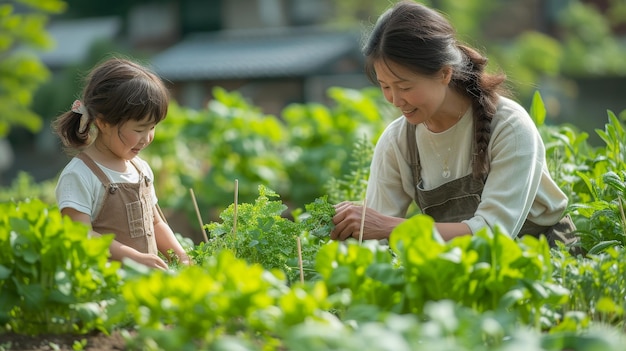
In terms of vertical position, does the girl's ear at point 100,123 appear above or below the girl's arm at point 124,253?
above

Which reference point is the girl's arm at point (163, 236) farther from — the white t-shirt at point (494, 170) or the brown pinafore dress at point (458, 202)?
the brown pinafore dress at point (458, 202)

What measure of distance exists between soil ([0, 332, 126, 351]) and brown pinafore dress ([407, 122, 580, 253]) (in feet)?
4.80

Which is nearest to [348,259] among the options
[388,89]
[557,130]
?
[388,89]

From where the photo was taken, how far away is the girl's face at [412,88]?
3068mm

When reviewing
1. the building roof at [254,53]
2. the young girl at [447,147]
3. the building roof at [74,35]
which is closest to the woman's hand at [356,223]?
the young girl at [447,147]

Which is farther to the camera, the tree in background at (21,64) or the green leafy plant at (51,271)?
the tree in background at (21,64)

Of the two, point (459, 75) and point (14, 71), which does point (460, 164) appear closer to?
point (459, 75)

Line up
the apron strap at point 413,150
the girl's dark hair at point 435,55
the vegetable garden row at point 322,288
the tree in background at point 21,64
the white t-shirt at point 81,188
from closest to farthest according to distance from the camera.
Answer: the vegetable garden row at point 322,288 → the white t-shirt at point 81,188 → the girl's dark hair at point 435,55 → the apron strap at point 413,150 → the tree in background at point 21,64

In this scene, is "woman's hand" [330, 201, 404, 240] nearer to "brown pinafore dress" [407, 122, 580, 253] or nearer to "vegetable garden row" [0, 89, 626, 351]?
"vegetable garden row" [0, 89, 626, 351]

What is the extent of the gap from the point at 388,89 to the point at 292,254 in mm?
630

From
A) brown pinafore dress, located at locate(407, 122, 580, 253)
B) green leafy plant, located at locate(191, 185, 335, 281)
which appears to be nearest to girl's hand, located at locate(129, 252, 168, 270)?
green leafy plant, located at locate(191, 185, 335, 281)

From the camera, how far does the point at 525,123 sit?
10.5 ft

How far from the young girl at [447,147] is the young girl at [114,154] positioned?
625mm

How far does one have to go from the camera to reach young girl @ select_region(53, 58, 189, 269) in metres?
2.92
